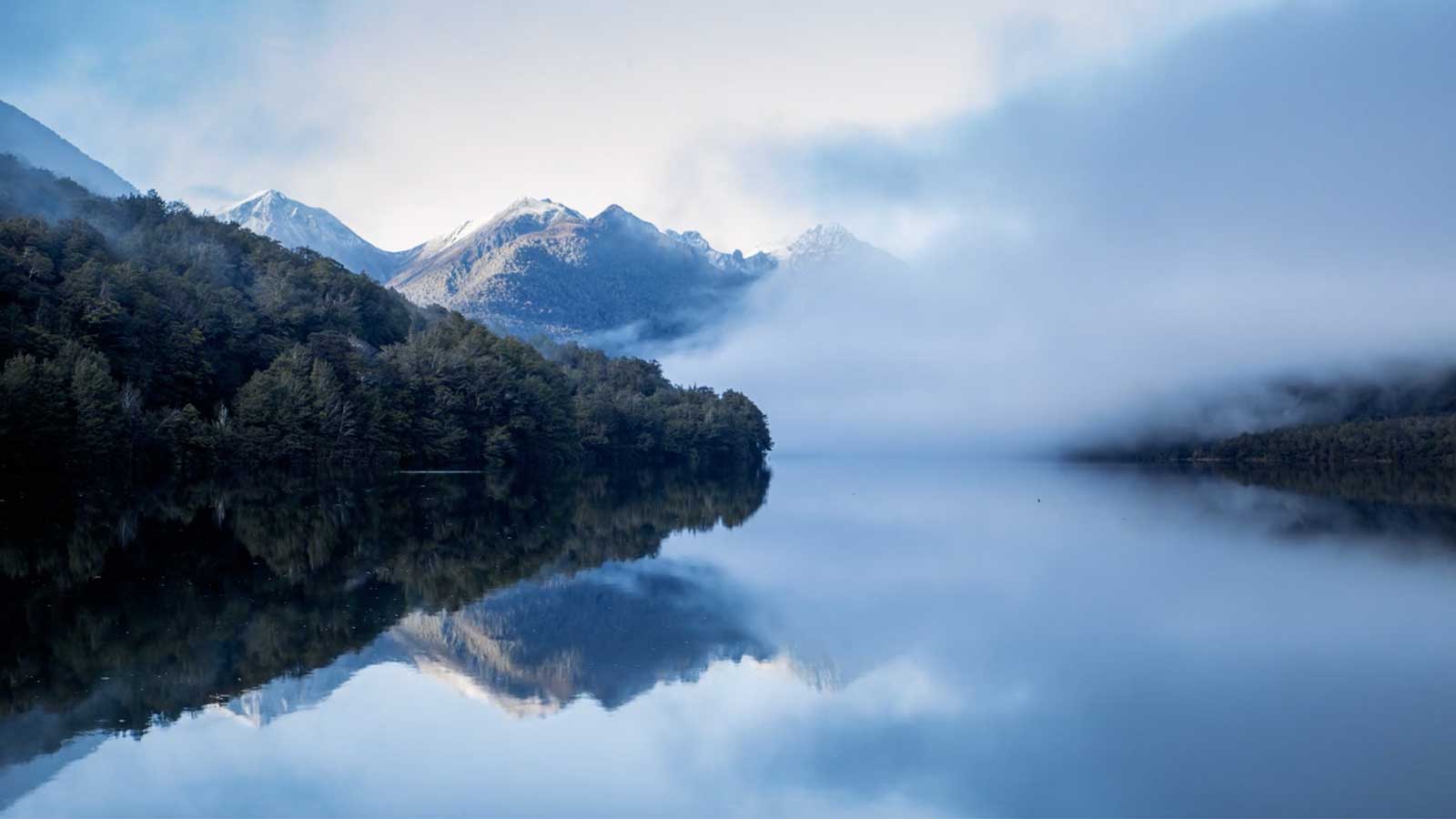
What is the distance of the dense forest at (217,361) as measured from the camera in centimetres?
5244

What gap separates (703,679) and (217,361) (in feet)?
223

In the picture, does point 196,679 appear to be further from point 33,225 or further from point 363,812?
point 33,225

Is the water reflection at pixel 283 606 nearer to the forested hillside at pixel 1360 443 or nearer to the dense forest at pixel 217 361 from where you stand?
the dense forest at pixel 217 361

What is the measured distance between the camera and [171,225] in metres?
84.2

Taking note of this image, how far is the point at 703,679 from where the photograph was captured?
14000mm

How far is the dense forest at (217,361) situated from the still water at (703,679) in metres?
29.4

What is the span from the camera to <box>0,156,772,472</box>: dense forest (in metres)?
52.4

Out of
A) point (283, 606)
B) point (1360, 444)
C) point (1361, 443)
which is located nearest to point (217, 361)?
point (283, 606)

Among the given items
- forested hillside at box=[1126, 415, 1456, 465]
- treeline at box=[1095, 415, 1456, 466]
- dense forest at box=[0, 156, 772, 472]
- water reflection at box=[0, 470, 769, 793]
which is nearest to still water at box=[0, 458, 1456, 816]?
water reflection at box=[0, 470, 769, 793]

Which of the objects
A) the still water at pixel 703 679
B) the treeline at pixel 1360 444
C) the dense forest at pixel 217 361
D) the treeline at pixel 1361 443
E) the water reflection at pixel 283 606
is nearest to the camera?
the still water at pixel 703 679

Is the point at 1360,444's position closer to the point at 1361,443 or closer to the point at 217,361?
the point at 1361,443

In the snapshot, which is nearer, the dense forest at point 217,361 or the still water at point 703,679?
the still water at point 703,679

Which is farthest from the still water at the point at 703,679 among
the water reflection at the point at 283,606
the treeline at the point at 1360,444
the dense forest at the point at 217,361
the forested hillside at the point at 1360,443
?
the forested hillside at the point at 1360,443

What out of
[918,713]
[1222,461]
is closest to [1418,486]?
[918,713]
